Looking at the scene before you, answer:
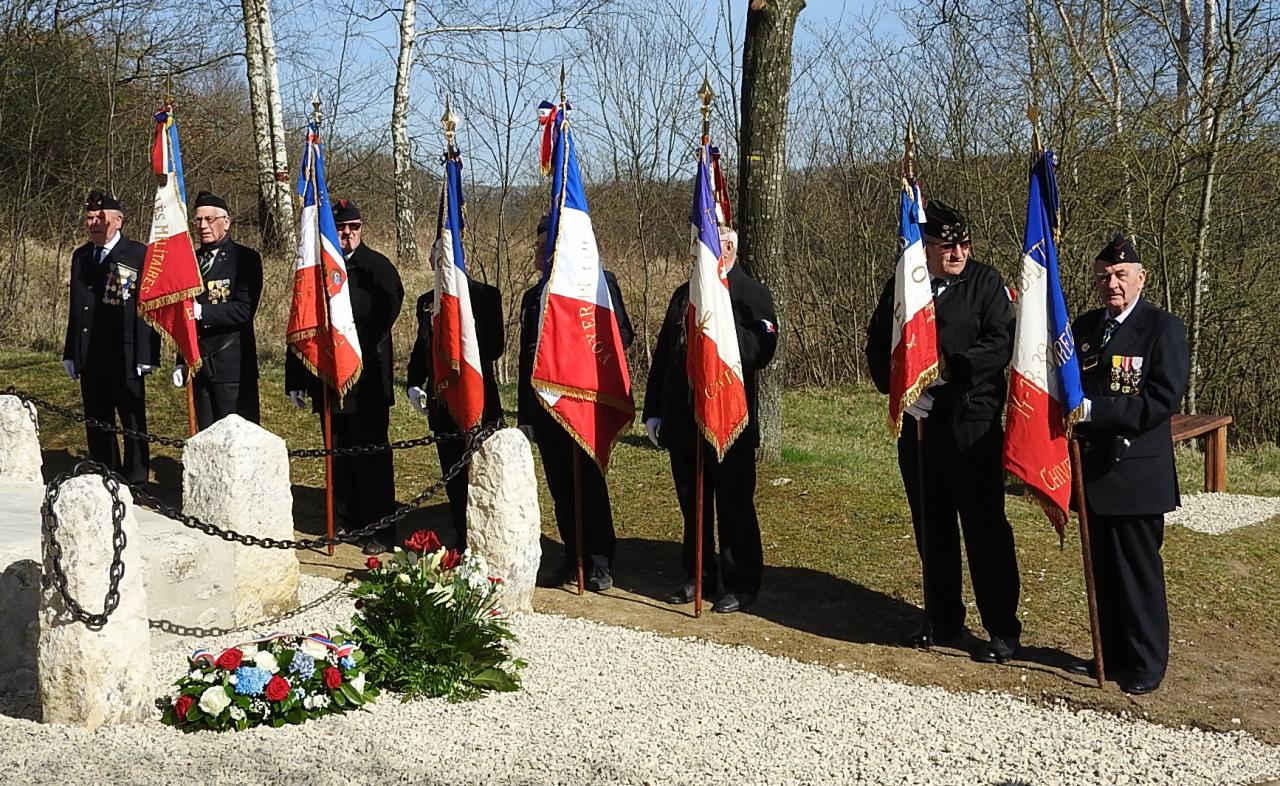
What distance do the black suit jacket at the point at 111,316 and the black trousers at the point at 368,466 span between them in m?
1.58

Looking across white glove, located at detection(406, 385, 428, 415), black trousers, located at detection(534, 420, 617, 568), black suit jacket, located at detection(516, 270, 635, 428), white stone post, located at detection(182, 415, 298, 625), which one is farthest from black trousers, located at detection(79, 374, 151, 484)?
black trousers, located at detection(534, 420, 617, 568)

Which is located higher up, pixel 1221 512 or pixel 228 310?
pixel 228 310

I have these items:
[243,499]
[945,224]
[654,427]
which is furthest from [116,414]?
[945,224]

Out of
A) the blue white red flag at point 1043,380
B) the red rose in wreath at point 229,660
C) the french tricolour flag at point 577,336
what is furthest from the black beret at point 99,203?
the blue white red flag at point 1043,380

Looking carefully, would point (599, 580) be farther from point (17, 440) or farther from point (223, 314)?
point (17, 440)

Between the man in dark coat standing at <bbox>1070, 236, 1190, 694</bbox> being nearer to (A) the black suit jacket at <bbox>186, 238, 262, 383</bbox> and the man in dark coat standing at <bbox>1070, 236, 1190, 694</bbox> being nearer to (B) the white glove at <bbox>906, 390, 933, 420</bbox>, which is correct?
(B) the white glove at <bbox>906, 390, 933, 420</bbox>

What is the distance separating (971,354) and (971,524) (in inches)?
33.7

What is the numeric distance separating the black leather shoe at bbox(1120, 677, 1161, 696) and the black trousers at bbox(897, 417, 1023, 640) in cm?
64

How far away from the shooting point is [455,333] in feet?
24.6

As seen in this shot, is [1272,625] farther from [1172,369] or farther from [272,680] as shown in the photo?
[272,680]

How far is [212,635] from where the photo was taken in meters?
6.14

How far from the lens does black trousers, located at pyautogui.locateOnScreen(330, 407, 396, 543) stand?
8.30m

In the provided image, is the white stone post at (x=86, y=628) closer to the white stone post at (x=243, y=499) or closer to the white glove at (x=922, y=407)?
the white stone post at (x=243, y=499)

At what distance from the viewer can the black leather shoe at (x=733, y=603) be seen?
23.2ft
